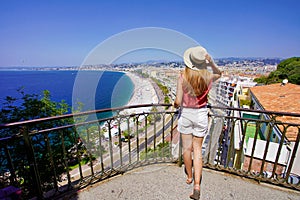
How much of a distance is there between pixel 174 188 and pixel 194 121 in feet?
3.18

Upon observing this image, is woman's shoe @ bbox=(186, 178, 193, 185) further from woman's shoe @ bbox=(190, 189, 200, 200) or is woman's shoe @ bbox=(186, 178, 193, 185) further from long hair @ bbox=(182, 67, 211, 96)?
long hair @ bbox=(182, 67, 211, 96)

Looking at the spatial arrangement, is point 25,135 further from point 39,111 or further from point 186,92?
point 39,111

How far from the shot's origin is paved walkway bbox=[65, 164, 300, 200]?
188 centimetres

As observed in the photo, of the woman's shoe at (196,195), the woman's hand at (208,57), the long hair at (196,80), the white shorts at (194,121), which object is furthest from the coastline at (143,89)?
the woman's shoe at (196,195)

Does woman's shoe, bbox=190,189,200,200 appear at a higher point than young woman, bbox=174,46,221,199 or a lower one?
lower

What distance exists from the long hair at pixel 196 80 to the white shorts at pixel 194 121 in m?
0.23

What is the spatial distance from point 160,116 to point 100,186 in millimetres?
1347

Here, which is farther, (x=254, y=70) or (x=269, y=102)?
(x=254, y=70)

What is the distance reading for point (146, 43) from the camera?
2.03 meters

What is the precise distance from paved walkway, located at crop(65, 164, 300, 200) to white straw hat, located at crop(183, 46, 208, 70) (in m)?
1.56

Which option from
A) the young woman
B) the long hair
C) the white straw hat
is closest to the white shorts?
the young woman

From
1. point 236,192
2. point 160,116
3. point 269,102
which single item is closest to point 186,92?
point 160,116

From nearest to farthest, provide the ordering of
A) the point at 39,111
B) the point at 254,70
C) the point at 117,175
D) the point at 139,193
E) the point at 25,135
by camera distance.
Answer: the point at 25,135 → the point at 139,193 → the point at 117,175 → the point at 39,111 → the point at 254,70

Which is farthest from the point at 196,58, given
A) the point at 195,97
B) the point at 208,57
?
the point at 195,97
